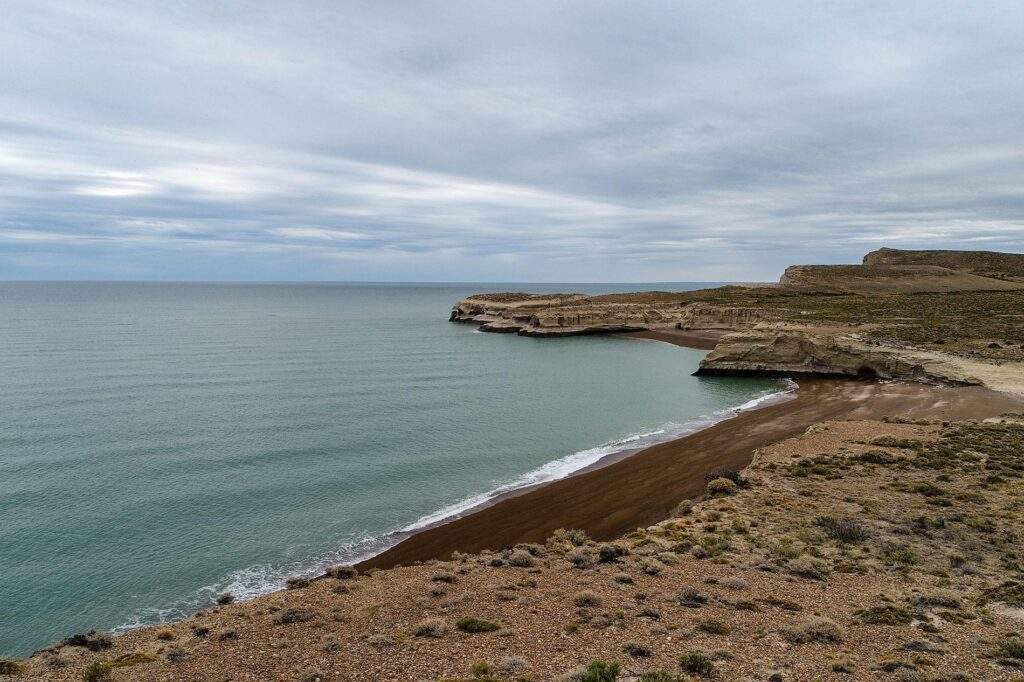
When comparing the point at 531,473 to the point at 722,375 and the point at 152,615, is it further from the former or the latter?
the point at 722,375

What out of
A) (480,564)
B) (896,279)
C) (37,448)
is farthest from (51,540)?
(896,279)

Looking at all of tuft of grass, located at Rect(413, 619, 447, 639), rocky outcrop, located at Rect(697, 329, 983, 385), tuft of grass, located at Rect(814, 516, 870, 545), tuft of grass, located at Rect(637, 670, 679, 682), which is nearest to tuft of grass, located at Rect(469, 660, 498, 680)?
tuft of grass, located at Rect(413, 619, 447, 639)

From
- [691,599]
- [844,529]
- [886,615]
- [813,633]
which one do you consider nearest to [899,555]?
[844,529]

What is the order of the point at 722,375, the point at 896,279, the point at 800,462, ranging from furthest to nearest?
the point at 896,279
the point at 722,375
the point at 800,462

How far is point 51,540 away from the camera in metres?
17.0

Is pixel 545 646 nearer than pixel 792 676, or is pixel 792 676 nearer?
pixel 792 676

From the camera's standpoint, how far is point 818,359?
4478 centimetres

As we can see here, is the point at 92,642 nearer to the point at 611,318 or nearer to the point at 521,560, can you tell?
the point at 521,560

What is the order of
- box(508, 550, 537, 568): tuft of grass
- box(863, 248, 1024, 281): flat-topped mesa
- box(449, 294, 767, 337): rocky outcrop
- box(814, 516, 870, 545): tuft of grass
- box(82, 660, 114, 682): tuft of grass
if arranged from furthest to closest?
box(863, 248, 1024, 281): flat-topped mesa → box(449, 294, 767, 337): rocky outcrop → box(814, 516, 870, 545): tuft of grass → box(508, 550, 537, 568): tuft of grass → box(82, 660, 114, 682): tuft of grass

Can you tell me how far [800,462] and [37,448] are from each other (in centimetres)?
3238

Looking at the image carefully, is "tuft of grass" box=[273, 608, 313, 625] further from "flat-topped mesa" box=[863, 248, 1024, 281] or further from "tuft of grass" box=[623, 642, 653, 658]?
"flat-topped mesa" box=[863, 248, 1024, 281]

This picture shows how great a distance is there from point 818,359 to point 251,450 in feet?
134

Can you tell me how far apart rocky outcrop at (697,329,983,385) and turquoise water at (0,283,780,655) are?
108 inches

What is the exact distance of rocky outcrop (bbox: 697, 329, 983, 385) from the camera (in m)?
39.8
